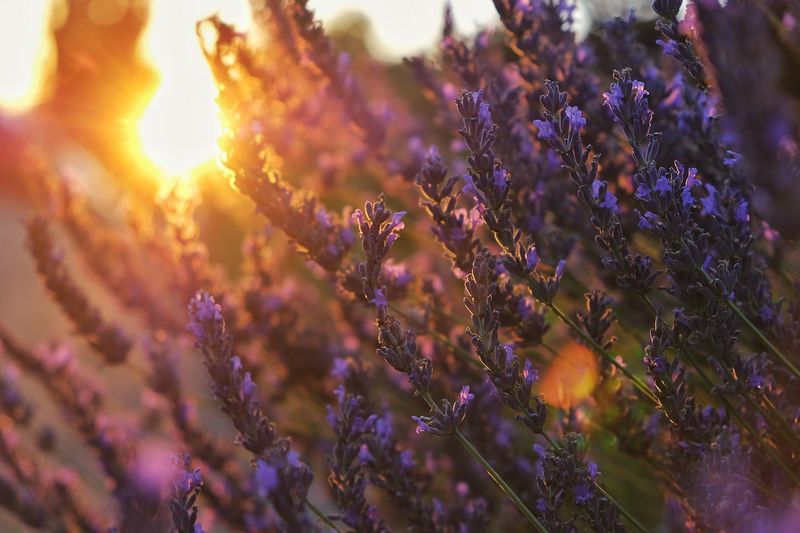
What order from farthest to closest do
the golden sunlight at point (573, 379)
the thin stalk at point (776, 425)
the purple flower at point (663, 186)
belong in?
the golden sunlight at point (573, 379), the thin stalk at point (776, 425), the purple flower at point (663, 186)

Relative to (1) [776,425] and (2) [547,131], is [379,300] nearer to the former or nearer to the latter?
(2) [547,131]

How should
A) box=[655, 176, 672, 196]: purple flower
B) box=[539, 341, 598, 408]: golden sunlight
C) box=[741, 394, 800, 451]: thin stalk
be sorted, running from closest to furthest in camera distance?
1. box=[655, 176, 672, 196]: purple flower
2. box=[741, 394, 800, 451]: thin stalk
3. box=[539, 341, 598, 408]: golden sunlight

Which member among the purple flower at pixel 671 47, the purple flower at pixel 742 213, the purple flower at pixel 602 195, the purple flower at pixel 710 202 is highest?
the purple flower at pixel 671 47

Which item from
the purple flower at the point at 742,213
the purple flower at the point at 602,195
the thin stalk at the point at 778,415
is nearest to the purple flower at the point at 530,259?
the purple flower at the point at 602,195

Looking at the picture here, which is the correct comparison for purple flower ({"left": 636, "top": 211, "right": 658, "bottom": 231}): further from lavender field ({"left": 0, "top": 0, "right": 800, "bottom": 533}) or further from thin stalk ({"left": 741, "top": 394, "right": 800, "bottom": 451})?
thin stalk ({"left": 741, "top": 394, "right": 800, "bottom": 451})

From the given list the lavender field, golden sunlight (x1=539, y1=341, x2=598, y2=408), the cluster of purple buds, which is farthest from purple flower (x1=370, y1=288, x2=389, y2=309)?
golden sunlight (x1=539, y1=341, x2=598, y2=408)

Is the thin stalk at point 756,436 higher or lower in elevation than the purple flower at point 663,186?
lower

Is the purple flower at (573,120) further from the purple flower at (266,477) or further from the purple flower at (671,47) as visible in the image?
the purple flower at (266,477)

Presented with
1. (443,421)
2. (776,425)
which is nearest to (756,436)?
(776,425)
